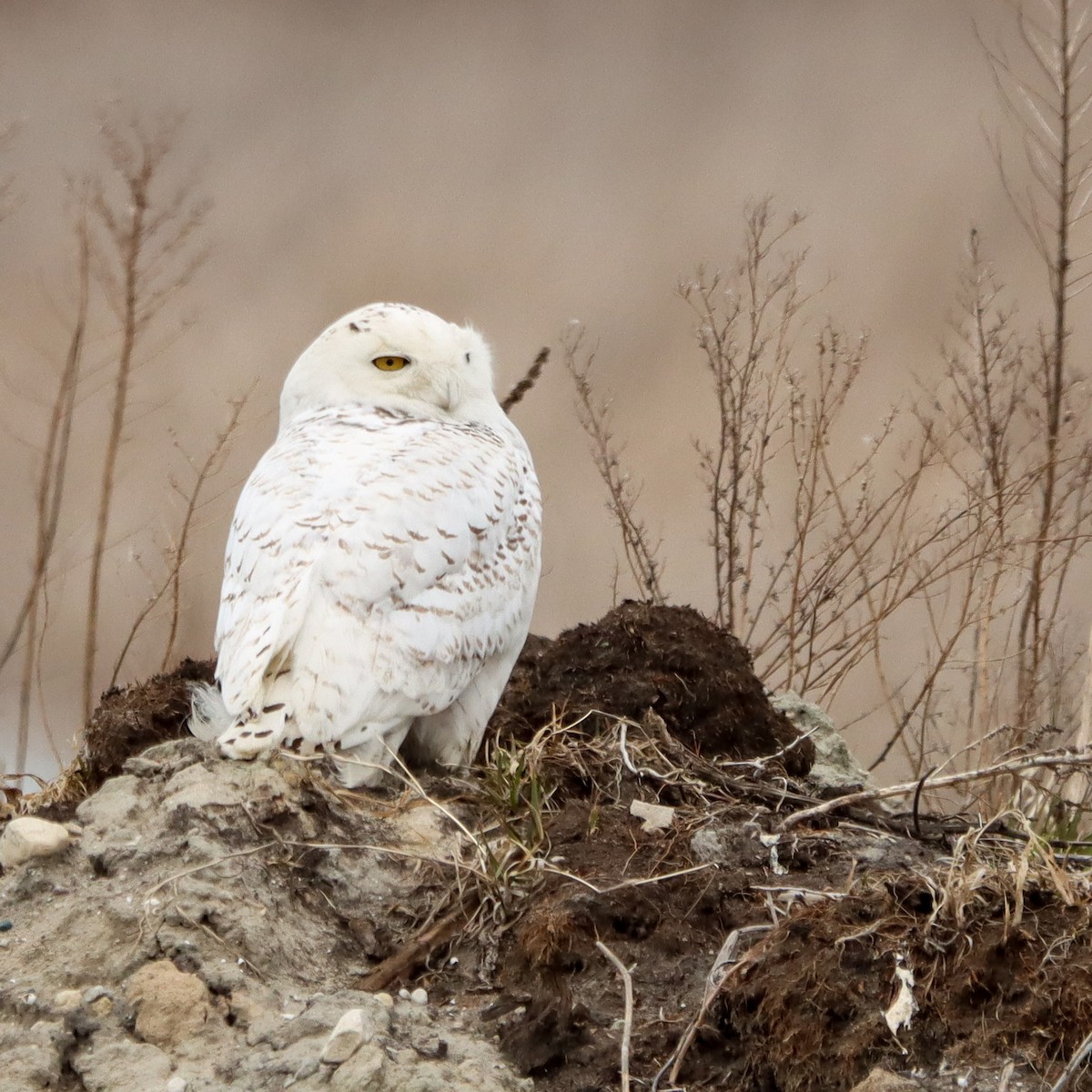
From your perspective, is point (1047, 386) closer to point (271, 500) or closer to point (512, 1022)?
point (271, 500)

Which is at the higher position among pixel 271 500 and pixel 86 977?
pixel 271 500

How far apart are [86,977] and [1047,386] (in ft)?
12.7

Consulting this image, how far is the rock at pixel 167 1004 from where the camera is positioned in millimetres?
2531

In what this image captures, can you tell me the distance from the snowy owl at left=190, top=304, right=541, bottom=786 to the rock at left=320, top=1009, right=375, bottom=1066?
1.04 metres

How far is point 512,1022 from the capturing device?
2592mm

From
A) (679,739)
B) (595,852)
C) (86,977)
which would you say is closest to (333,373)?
(679,739)

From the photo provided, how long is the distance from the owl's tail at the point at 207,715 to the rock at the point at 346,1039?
53.8 inches

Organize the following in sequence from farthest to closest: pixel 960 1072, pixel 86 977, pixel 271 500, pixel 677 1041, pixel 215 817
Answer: pixel 271 500 → pixel 215 817 → pixel 86 977 → pixel 677 1041 → pixel 960 1072

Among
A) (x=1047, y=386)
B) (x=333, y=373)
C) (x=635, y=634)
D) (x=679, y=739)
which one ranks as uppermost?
(x=1047, y=386)

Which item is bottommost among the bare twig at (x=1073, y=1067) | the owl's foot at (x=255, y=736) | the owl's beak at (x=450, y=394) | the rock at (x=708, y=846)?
the bare twig at (x=1073, y=1067)

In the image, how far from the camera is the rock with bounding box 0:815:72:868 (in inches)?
120

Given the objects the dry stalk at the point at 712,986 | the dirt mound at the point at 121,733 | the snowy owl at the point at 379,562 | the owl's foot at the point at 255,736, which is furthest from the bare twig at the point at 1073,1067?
the dirt mound at the point at 121,733

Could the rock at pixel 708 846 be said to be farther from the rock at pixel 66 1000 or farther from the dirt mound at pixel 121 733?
the dirt mound at pixel 121 733

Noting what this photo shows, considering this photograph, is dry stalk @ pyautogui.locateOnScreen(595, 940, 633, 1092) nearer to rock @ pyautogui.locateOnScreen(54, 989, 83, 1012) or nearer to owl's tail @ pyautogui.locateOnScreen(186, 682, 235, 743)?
rock @ pyautogui.locateOnScreen(54, 989, 83, 1012)
